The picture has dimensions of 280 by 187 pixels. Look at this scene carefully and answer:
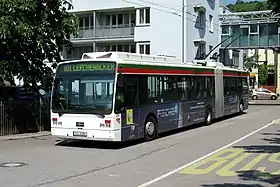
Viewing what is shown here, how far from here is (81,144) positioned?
1664cm

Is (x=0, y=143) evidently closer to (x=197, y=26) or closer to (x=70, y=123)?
(x=70, y=123)

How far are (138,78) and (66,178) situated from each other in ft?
22.3

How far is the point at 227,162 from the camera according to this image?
489 inches

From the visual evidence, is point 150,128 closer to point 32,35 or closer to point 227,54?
point 32,35

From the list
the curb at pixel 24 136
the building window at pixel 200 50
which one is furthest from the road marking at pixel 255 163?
the building window at pixel 200 50

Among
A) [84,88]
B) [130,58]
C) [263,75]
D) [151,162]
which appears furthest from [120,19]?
[263,75]

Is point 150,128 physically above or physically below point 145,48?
below

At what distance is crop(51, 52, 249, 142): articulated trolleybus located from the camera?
14922mm

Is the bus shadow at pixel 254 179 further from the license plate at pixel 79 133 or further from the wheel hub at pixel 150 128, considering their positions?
the wheel hub at pixel 150 128

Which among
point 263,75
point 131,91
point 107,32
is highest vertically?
point 107,32

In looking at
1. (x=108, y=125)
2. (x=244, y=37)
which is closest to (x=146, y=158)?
(x=108, y=125)

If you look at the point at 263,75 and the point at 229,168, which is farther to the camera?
the point at 263,75

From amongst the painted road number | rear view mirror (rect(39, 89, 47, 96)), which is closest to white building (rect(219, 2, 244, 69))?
rear view mirror (rect(39, 89, 47, 96))

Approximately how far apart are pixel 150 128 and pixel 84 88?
3.20 m
